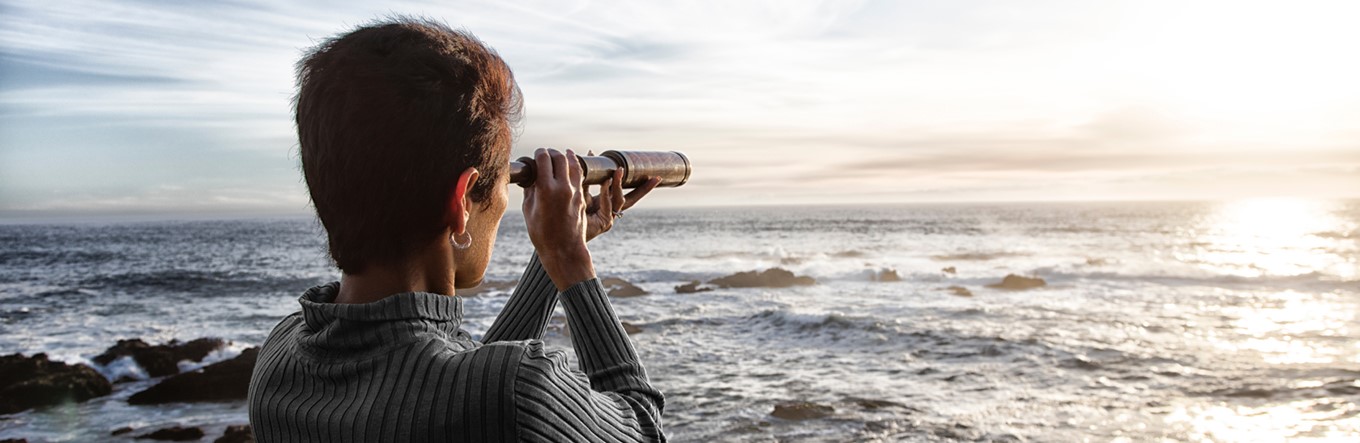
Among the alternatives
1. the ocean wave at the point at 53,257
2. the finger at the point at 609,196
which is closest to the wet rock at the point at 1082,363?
the finger at the point at 609,196

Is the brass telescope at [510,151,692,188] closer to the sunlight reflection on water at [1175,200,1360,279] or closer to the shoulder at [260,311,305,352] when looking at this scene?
the shoulder at [260,311,305,352]

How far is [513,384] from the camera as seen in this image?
3.95ft

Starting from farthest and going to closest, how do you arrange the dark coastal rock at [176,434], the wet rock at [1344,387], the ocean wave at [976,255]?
the ocean wave at [976,255]
the wet rock at [1344,387]
the dark coastal rock at [176,434]

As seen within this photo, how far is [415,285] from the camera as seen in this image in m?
1.40

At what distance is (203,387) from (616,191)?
1021 centimetres

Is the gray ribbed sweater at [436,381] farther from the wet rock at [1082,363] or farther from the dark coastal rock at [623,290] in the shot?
the dark coastal rock at [623,290]

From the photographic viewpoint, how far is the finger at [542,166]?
5.05ft

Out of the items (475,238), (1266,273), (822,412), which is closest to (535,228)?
(475,238)

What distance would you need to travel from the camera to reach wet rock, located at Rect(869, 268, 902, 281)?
89.5 feet

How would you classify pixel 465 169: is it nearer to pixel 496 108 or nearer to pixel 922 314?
pixel 496 108

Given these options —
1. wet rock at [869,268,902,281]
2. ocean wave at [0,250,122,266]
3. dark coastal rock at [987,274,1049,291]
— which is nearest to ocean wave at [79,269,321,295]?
ocean wave at [0,250,122,266]

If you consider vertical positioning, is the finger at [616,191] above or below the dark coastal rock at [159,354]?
above

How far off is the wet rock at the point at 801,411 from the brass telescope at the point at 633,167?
7071 mm

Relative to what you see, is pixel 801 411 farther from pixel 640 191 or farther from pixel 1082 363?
pixel 640 191
